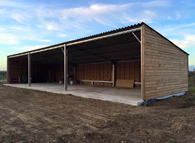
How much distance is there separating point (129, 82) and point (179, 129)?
36.8 ft

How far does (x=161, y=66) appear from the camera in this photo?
820 centimetres

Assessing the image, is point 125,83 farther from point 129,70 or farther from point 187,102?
point 187,102

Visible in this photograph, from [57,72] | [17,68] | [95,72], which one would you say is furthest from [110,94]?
[17,68]

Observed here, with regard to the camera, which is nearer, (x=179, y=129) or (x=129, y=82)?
(x=179, y=129)

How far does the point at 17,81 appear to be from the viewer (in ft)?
67.9

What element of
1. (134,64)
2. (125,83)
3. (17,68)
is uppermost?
(134,64)

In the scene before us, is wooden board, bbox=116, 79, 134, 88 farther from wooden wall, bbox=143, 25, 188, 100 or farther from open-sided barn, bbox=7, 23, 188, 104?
wooden wall, bbox=143, 25, 188, 100

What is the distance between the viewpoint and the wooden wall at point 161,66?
7199 mm

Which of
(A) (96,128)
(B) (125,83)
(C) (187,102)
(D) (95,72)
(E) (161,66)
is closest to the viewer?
(A) (96,128)

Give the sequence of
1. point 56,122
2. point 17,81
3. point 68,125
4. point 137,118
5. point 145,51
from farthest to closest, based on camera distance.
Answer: point 17,81
point 145,51
point 137,118
point 56,122
point 68,125

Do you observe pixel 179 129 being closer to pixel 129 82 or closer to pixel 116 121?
pixel 116 121

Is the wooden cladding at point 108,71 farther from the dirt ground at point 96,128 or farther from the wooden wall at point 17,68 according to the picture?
the dirt ground at point 96,128

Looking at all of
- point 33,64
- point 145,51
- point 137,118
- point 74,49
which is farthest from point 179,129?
point 33,64

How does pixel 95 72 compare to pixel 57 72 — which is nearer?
pixel 95 72
